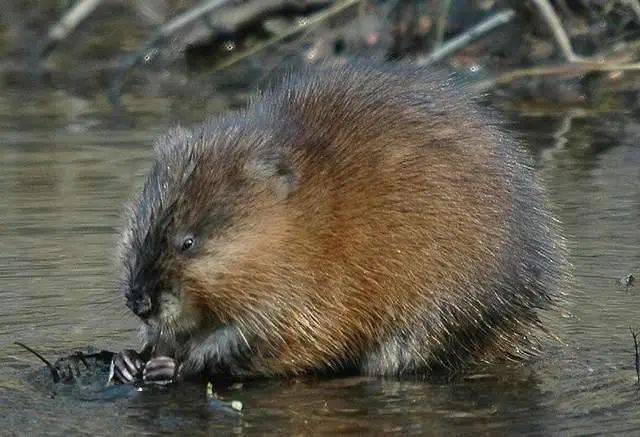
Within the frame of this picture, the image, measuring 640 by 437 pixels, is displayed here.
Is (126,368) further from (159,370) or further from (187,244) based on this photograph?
(187,244)

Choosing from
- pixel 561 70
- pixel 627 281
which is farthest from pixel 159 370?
pixel 561 70

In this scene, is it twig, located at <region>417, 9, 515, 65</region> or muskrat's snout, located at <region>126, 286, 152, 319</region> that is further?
twig, located at <region>417, 9, 515, 65</region>

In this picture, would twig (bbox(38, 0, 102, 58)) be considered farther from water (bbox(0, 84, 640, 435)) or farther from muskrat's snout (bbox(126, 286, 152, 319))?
muskrat's snout (bbox(126, 286, 152, 319))

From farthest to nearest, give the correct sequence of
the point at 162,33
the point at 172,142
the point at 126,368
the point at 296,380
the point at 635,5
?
the point at 162,33, the point at 635,5, the point at 172,142, the point at 296,380, the point at 126,368

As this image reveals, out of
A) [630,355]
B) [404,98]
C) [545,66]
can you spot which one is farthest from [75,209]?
[545,66]

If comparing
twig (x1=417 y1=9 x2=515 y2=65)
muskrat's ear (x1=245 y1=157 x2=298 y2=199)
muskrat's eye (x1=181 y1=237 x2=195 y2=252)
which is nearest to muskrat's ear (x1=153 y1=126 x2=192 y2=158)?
muskrat's ear (x1=245 y1=157 x2=298 y2=199)

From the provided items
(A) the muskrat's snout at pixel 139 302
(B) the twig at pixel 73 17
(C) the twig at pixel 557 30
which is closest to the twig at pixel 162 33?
(B) the twig at pixel 73 17
